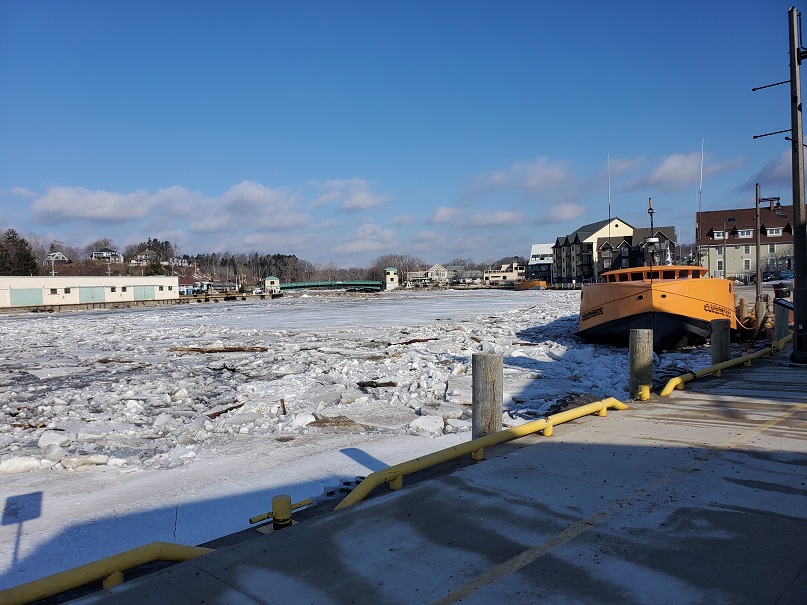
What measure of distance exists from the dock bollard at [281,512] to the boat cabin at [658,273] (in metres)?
16.7

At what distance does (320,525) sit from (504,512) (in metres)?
1.38

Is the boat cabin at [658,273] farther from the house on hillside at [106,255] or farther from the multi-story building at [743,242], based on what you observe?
the house on hillside at [106,255]

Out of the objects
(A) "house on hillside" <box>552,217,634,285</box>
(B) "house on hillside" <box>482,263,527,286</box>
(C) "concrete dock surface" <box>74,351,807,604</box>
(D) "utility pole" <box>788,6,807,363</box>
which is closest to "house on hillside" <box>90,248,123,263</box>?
(B) "house on hillside" <box>482,263,527,286</box>

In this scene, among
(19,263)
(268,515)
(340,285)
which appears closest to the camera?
(268,515)

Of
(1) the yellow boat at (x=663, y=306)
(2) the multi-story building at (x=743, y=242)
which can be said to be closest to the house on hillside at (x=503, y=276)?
(2) the multi-story building at (x=743, y=242)

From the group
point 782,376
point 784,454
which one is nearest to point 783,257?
point 782,376

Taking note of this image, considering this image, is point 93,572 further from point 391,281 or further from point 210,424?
point 391,281

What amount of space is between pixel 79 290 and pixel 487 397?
7532 centimetres

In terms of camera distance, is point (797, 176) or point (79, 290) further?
point (79, 290)

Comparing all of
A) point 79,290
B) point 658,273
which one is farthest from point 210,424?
point 79,290

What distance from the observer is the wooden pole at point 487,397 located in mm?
6598

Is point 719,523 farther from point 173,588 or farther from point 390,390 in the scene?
point 390,390

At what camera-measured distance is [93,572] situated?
11.6ft

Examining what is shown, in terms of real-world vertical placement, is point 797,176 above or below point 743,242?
below
